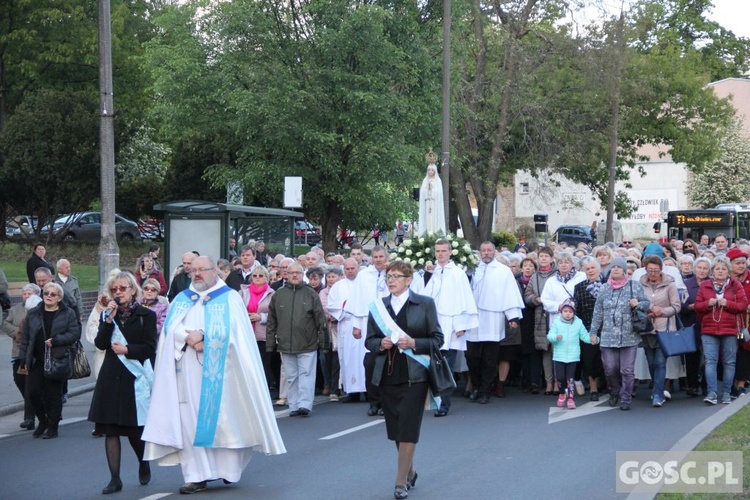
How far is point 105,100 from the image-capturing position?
58.2 ft

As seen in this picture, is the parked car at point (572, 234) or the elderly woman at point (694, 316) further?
the parked car at point (572, 234)

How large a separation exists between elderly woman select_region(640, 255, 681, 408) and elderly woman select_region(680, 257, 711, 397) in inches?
13.4

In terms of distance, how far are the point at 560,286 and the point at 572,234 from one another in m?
49.9

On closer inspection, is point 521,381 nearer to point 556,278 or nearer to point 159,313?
point 556,278

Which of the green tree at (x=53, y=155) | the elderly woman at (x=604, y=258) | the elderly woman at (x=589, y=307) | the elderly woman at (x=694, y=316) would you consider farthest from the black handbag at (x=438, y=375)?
the green tree at (x=53, y=155)

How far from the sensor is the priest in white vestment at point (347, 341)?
1541cm

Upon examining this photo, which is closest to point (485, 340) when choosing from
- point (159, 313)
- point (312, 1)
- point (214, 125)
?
point (159, 313)

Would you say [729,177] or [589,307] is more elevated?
[729,177]

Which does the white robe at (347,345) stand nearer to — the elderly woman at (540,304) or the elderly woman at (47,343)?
the elderly woman at (540,304)

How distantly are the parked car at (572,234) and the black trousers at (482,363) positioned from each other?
48.0 m

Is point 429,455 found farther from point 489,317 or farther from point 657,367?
point 657,367

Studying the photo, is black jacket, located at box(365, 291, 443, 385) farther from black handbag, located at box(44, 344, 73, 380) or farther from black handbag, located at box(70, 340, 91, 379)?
black handbag, located at box(70, 340, 91, 379)

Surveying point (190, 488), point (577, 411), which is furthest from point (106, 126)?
point (190, 488)

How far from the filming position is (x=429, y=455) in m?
11.0
